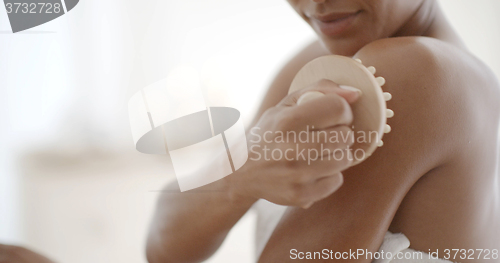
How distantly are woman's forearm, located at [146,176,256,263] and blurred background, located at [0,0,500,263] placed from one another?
27 mm

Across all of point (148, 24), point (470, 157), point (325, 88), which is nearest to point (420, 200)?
point (470, 157)

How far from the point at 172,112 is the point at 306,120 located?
0.28 feet

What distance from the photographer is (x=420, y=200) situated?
37 centimetres

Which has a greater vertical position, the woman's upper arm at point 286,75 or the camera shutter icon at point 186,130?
the camera shutter icon at point 186,130

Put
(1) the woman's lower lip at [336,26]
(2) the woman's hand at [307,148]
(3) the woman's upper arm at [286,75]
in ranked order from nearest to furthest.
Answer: (2) the woman's hand at [307,148] < (1) the woman's lower lip at [336,26] < (3) the woman's upper arm at [286,75]

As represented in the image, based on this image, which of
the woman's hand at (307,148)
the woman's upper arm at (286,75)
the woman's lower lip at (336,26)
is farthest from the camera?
the woman's upper arm at (286,75)

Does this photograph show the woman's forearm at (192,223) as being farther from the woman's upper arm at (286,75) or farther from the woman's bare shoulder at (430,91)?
the woman's upper arm at (286,75)

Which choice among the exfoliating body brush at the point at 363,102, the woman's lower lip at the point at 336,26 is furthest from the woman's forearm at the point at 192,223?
the woman's lower lip at the point at 336,26

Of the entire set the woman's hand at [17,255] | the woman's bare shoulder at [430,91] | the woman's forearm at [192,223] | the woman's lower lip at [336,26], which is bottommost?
the woman's forearm at [192,223]

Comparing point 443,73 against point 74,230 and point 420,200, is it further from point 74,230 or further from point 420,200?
point 74,230

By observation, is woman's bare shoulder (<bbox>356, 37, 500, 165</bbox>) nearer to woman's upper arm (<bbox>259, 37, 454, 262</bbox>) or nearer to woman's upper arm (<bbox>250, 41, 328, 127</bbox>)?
woman's upper arm (<bbox>259, 37, 454, 262</bbox>)

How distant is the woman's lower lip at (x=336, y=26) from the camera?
1.24 feet

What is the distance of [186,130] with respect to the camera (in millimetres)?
245


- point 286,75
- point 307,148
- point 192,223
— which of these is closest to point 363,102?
point 307,148
